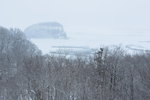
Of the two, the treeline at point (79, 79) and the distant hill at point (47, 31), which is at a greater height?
the distant hill at point (47, 31)

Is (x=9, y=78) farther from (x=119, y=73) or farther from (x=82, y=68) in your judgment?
(x=119, y=73)

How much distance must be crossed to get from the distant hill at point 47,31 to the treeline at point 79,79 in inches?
1296

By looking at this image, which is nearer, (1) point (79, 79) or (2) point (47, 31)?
(1) point (79, 79)

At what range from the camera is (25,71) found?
46.0ft

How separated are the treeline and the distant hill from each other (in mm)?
→ 32917

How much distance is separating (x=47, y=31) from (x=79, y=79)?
36.6 meters

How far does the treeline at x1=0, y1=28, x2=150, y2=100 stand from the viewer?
38.4 ft

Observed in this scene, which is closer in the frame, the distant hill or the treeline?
the treeline

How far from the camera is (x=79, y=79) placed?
1298 cm

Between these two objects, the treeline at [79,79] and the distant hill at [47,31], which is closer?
the treeline at [79,79]

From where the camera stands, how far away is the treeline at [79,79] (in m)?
11.7

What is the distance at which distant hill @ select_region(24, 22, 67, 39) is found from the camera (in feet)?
159

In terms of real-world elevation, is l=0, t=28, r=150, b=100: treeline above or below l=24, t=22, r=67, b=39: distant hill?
below

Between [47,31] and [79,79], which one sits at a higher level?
[47,31]
